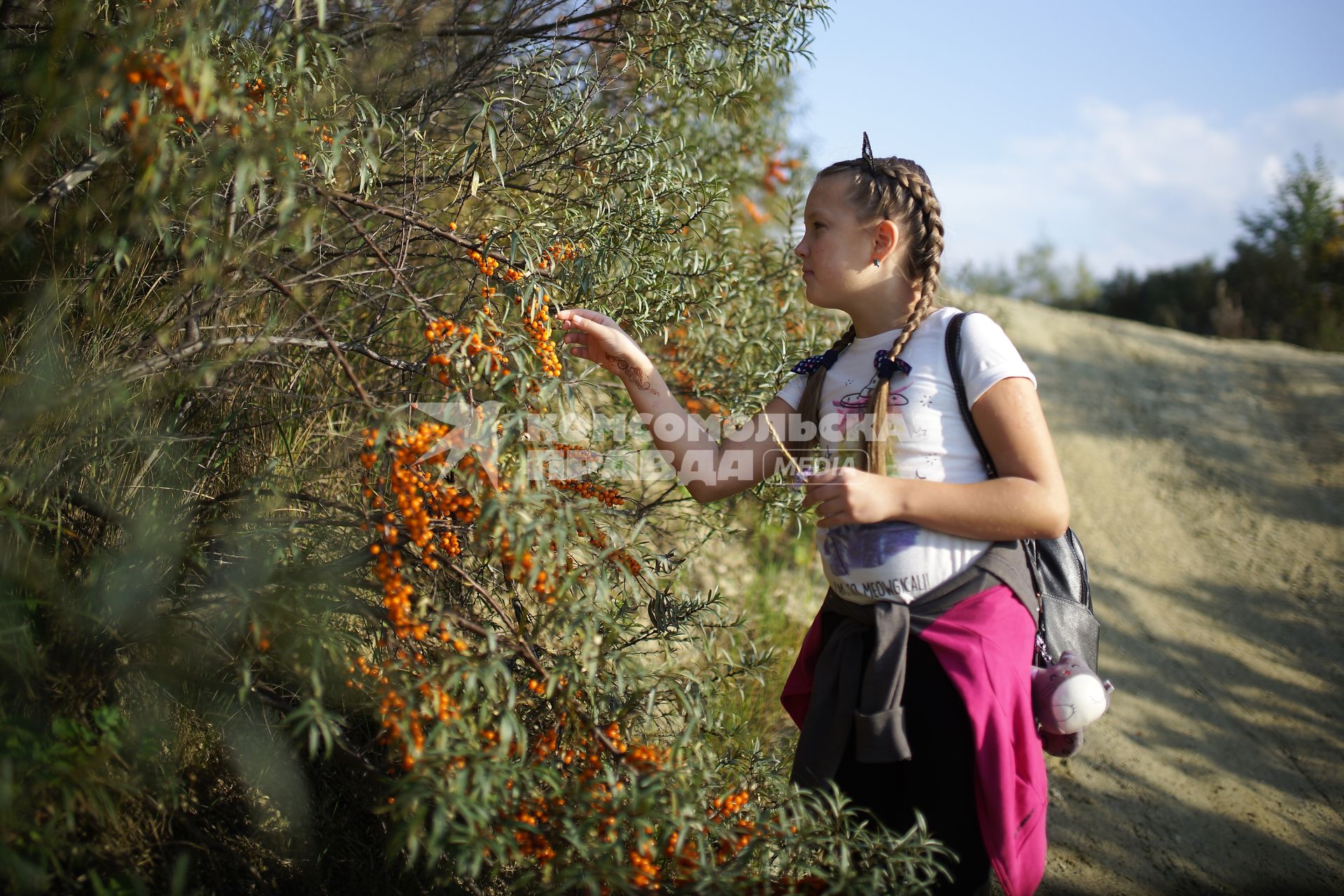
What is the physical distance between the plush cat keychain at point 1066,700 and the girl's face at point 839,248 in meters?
0.87

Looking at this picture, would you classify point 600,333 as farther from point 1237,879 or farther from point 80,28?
point 1237,879

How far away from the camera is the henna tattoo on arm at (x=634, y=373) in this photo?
190cm

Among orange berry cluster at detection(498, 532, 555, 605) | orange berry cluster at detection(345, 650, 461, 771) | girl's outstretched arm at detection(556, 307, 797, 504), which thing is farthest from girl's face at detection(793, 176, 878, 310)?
orange berry cluster at detection(345, 650, 461, 771)

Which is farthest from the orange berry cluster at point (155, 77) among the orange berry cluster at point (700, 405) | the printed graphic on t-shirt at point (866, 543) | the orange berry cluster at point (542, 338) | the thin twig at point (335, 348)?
the orange berry cluster at point (700, 405)

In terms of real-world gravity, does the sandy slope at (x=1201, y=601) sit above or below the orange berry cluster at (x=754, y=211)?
below

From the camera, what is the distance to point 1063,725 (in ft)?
5.42

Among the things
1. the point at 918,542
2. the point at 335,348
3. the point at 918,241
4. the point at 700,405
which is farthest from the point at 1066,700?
the point at 700,405

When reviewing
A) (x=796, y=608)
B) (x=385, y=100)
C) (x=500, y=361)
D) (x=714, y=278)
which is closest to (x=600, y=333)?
(x=500, y=361)

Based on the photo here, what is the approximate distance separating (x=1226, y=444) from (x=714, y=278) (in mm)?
6214

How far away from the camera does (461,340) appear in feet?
5.70

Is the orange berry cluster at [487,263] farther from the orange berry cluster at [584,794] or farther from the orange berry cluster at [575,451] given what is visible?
the orange berry cluster at [584,794]

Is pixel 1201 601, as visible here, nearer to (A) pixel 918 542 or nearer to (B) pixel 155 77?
(A) pixel 918 542

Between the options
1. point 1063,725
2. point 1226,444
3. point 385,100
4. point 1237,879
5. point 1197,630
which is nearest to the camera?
point 1063,725

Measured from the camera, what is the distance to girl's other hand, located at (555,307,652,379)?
1.89 metres
